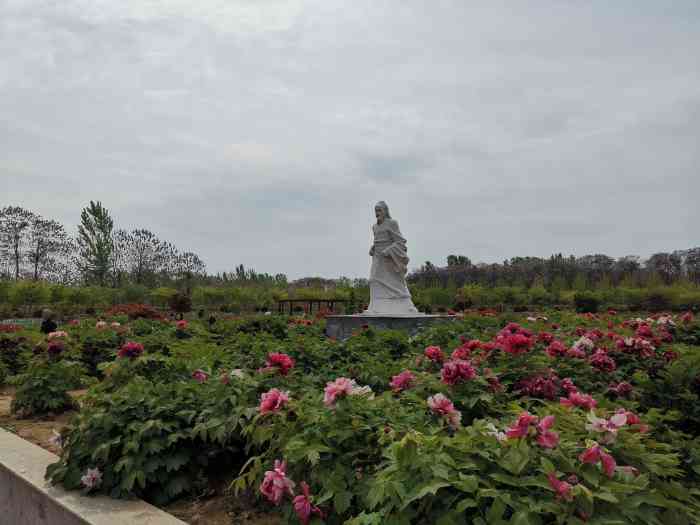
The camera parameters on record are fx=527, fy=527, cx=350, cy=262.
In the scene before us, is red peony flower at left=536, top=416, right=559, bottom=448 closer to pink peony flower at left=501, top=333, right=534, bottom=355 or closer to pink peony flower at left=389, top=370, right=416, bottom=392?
pink peony flower at left=389, top=370, right=416, bottom=392

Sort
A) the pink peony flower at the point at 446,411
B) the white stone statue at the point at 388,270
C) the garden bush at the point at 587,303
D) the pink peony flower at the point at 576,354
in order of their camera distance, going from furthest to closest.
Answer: the garden bush at the point at 587,303 < the white stone statue at the point at 388,270 < the pink peony flower at the point at 576,354 < the pink peony flower at the point at 446,411

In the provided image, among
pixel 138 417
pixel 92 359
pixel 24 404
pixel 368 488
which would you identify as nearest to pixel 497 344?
pixel 368 488

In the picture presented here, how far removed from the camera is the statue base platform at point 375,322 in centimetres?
1030

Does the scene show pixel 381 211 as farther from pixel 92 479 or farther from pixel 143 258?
pixel 143 258

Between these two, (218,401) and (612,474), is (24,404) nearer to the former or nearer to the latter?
(218,401)

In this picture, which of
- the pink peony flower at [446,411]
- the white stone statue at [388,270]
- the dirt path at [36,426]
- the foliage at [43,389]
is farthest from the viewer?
the white stone statue at [388,270]

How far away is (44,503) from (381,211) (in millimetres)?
9176

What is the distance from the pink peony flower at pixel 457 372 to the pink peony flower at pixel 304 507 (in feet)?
3.21

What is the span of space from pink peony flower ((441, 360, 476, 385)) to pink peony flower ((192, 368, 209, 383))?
1.79 m

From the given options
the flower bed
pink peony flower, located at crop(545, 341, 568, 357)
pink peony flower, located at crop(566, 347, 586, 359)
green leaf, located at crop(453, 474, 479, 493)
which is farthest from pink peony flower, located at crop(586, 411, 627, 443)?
pink peony flower, located at crop(566, 347, 586, 359)

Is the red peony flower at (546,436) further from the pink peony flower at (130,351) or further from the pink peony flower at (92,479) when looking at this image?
the pink peony flower at (130,351)

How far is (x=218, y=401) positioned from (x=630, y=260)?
58483 millimetres

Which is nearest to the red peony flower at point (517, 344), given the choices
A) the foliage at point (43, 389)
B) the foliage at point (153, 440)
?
the foliage at point (153, 440)

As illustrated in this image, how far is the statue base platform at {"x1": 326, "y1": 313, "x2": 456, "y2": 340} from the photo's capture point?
10.3m
